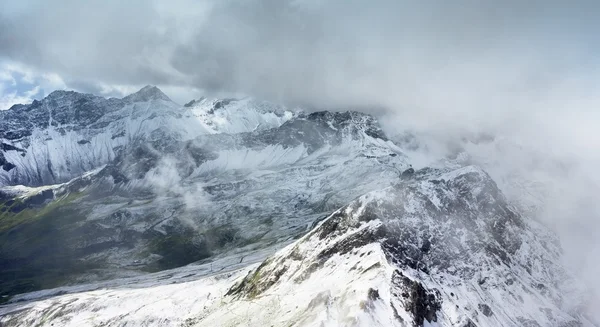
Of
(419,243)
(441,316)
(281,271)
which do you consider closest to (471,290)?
(419,243)

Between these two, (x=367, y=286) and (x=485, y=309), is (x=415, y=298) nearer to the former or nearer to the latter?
(x=367, y=286)

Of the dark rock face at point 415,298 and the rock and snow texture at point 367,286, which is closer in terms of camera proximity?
the rock and snow texture at point 367,286

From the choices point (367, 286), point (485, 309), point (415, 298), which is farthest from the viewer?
point (485, 309)

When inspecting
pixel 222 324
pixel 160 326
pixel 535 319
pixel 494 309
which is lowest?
pixel 535 319

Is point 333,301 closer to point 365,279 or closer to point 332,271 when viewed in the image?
point 365,279

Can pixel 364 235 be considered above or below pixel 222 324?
above

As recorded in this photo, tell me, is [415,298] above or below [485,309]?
above

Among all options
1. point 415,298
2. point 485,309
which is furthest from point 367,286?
point 485,309

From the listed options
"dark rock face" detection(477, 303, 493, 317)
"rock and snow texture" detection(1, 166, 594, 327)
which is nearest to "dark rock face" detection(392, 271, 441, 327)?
"rock and snow texture" detection(1, 166, 594, 327)

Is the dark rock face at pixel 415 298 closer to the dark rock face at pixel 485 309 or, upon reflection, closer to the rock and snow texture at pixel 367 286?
the rock and snow texture at pixel 367 286

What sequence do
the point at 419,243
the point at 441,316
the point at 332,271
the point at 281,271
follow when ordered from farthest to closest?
the point at 419,243, the point at 281,271, the point at 332,271, the point at 441,316

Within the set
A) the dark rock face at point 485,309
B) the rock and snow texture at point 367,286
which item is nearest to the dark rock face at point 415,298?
the rock and snow texture at point 367,286
